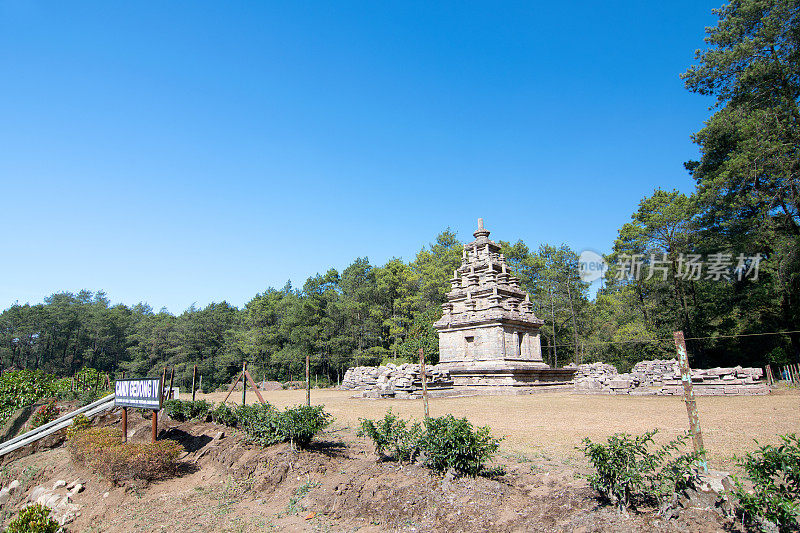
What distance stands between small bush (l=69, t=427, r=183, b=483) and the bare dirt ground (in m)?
0.24

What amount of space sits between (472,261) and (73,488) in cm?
2276

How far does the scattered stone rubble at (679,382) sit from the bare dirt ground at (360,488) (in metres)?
7.34

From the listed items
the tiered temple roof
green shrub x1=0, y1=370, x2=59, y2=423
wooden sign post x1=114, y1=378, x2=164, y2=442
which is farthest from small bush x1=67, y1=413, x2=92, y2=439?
the tiered temple roof

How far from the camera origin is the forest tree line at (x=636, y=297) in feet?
73.7

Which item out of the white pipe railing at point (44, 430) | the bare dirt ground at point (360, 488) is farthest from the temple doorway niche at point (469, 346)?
the white pipe railing at point (44, 430)

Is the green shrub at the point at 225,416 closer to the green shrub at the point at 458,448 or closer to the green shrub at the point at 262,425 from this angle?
the green shrub at the point at 262,425

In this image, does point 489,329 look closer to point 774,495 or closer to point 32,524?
point 774,495

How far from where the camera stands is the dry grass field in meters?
8.00

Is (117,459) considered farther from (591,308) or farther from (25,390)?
(591,308)

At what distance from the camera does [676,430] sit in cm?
933

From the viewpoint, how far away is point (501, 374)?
2227 cm

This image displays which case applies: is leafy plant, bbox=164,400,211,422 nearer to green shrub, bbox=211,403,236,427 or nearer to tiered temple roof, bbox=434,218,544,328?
green shrub, bbox=211,403,236,427

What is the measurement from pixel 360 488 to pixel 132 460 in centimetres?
466

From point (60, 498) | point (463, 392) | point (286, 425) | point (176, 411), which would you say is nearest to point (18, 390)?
point (176, 411)
